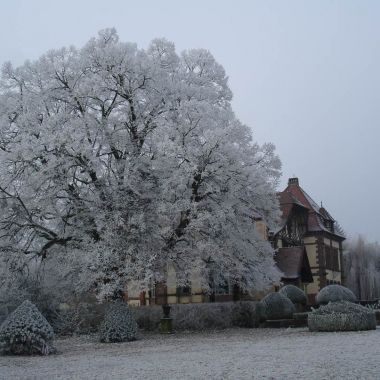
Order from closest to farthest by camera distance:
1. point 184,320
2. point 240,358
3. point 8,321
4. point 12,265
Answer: point 240,358 → point 8,321 → point 12,265 → point 184,320

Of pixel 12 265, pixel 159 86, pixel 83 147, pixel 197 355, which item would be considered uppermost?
pixel 159 86

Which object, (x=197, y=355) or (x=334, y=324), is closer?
(x=197, y=355)

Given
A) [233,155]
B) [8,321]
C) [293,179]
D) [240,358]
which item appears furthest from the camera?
[293,179]

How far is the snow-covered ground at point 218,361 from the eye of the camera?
11.1m

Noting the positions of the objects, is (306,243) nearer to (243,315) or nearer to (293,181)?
(293,181)

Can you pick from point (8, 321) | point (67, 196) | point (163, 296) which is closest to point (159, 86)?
point (67, 196)

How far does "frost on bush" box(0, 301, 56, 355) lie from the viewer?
17.3m

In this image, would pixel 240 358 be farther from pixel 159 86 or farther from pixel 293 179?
pixel 293 179

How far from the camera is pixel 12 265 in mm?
24047

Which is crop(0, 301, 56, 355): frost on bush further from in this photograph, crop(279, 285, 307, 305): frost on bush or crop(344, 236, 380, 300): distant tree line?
crop(344, 236, 380, 300): distant tree line

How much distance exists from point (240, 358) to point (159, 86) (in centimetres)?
1379

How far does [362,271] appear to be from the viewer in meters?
79.4

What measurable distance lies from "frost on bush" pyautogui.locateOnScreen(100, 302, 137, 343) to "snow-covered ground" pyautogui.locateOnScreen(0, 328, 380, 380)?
184cm

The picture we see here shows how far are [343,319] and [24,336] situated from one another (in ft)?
36.1
